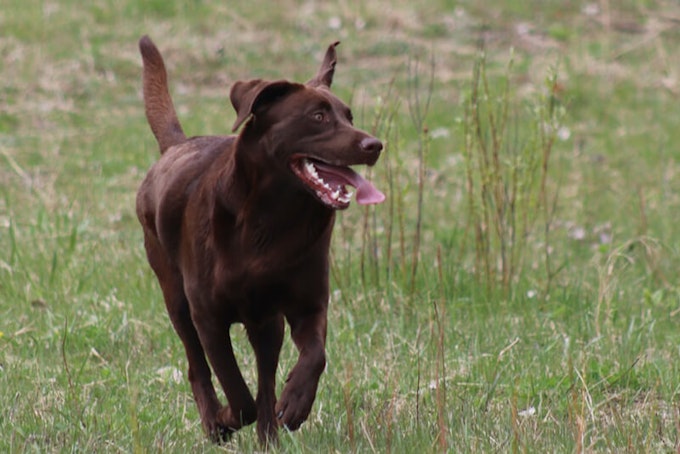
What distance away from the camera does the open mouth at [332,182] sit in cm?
396

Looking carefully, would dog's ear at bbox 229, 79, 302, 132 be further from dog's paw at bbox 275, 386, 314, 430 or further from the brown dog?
dog's paw at bbox 275, 386, 314, 430

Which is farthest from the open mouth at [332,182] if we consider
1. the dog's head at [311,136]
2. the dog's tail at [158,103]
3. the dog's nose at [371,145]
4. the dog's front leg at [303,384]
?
the dog's tail at [158,103]

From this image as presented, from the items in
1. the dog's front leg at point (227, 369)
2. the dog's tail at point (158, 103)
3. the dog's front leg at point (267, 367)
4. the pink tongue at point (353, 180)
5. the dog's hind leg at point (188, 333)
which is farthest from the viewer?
the dog's tail at point (158, 103)

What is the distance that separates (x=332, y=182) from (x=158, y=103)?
5.10 ft

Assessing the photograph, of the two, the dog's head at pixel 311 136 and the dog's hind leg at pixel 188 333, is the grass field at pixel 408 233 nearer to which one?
the dog's hind leg at pixel 188 333

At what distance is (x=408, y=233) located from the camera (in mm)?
8820

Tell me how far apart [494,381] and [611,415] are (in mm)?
450

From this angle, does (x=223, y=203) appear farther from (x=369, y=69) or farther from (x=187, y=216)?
(x=369, y=69)

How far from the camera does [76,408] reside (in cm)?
474

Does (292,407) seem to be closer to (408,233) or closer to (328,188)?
(328,188)

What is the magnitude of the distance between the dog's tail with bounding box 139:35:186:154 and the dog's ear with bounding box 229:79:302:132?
102cm

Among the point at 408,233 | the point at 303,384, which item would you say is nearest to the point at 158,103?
the point at 303,384

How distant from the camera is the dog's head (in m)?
3.98

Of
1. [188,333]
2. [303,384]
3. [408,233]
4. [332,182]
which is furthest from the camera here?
[408,233]
